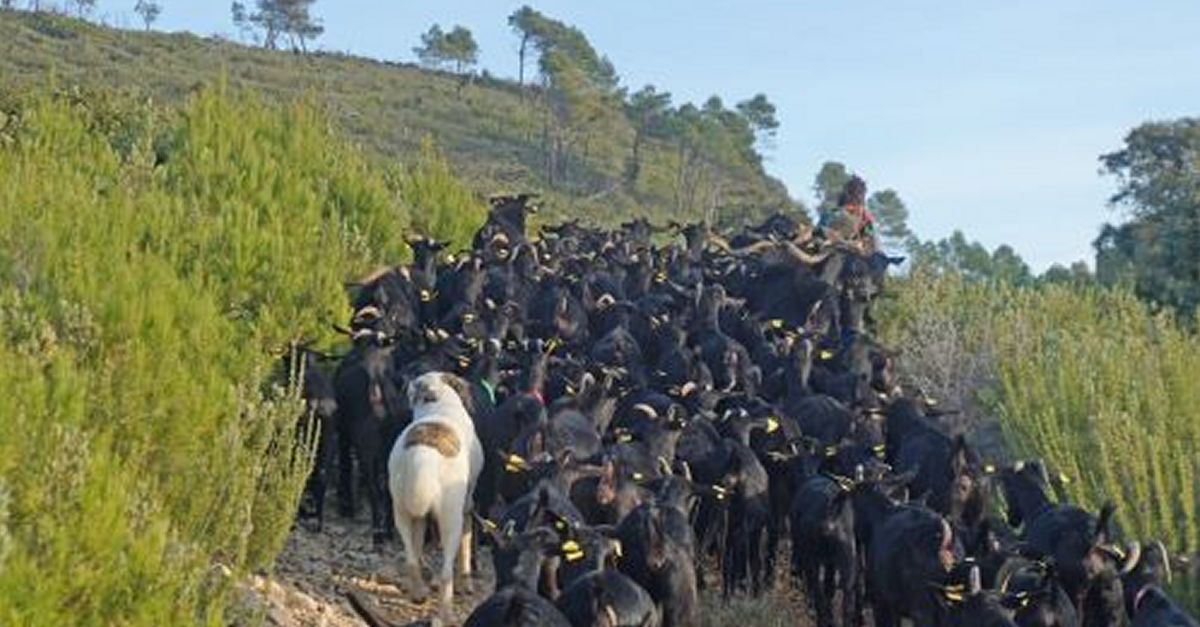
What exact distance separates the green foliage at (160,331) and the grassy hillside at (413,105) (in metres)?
24.3

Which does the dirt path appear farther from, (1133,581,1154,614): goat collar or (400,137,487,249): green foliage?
(400,137,487,249): green foliage

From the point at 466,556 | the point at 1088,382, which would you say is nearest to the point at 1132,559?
the point at 466,556

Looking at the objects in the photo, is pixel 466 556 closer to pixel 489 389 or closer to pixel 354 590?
pixel 354 590

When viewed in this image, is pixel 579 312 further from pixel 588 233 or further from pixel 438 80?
pixel 438 80

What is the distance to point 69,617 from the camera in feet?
20.9

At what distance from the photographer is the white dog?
34.5 feet

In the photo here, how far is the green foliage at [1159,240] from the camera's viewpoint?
20.6 metres

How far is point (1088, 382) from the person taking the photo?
46.8 feet

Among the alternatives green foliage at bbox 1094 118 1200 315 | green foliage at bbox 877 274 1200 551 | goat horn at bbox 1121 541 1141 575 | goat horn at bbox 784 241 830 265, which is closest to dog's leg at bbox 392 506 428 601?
goat horn at bbox 1121 541 1141 575

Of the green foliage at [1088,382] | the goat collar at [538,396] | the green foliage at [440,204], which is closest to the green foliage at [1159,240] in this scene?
the green foliage at [1088,382]

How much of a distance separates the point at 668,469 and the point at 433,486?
5.43 ft

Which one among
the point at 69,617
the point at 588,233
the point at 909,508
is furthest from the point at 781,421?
the point at 588,233

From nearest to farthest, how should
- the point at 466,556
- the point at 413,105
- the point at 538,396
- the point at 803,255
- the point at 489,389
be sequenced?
the point at 466,556
the point at 538,396
the point at 489,389
the point at 803,255
the point at 413,105

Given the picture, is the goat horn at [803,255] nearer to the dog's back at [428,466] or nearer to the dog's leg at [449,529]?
the dog's back at [428,466]
